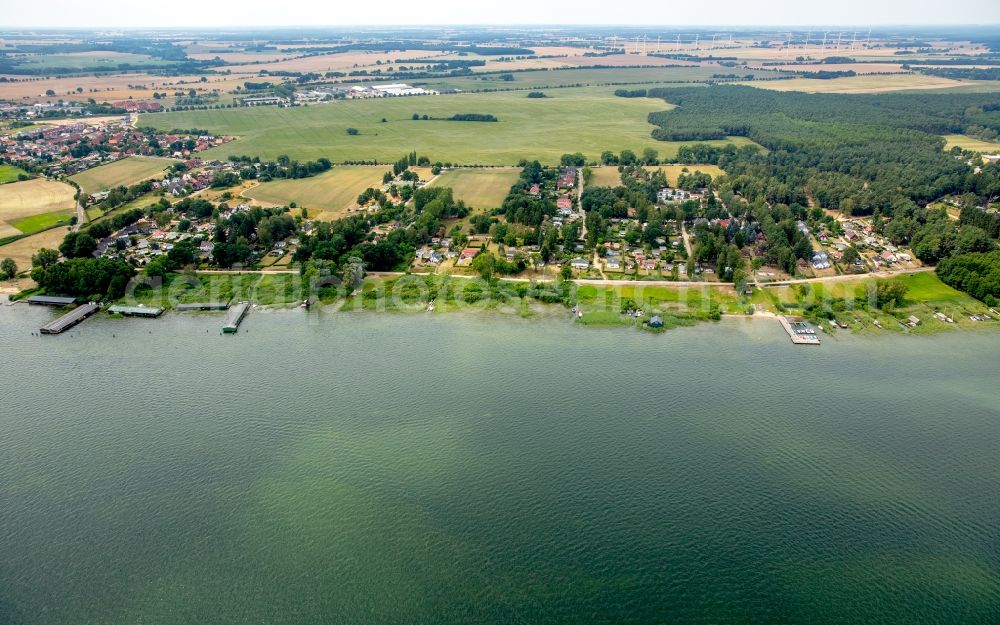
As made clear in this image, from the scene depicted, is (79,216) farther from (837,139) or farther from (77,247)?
(837,139)

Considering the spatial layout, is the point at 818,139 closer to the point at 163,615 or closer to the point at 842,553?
the point at 842,553

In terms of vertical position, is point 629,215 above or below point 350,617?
above

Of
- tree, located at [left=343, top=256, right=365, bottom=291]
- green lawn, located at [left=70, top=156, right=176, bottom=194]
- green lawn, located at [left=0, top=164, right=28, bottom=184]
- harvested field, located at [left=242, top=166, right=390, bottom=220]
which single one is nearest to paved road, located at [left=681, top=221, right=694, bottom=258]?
tree, located at [left=343, top=256, right=365, bottom=291]

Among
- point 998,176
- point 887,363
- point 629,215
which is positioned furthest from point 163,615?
point 998,176

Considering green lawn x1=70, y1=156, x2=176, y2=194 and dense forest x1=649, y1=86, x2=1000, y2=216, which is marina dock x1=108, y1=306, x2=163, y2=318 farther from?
dense forest x1=649, y1=86, x2=1000, y2=216

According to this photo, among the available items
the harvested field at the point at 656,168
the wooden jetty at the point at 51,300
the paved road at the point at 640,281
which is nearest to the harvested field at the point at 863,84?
the harvested field at the point at 656,168

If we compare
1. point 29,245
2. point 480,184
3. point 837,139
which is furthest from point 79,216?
point 837,139
